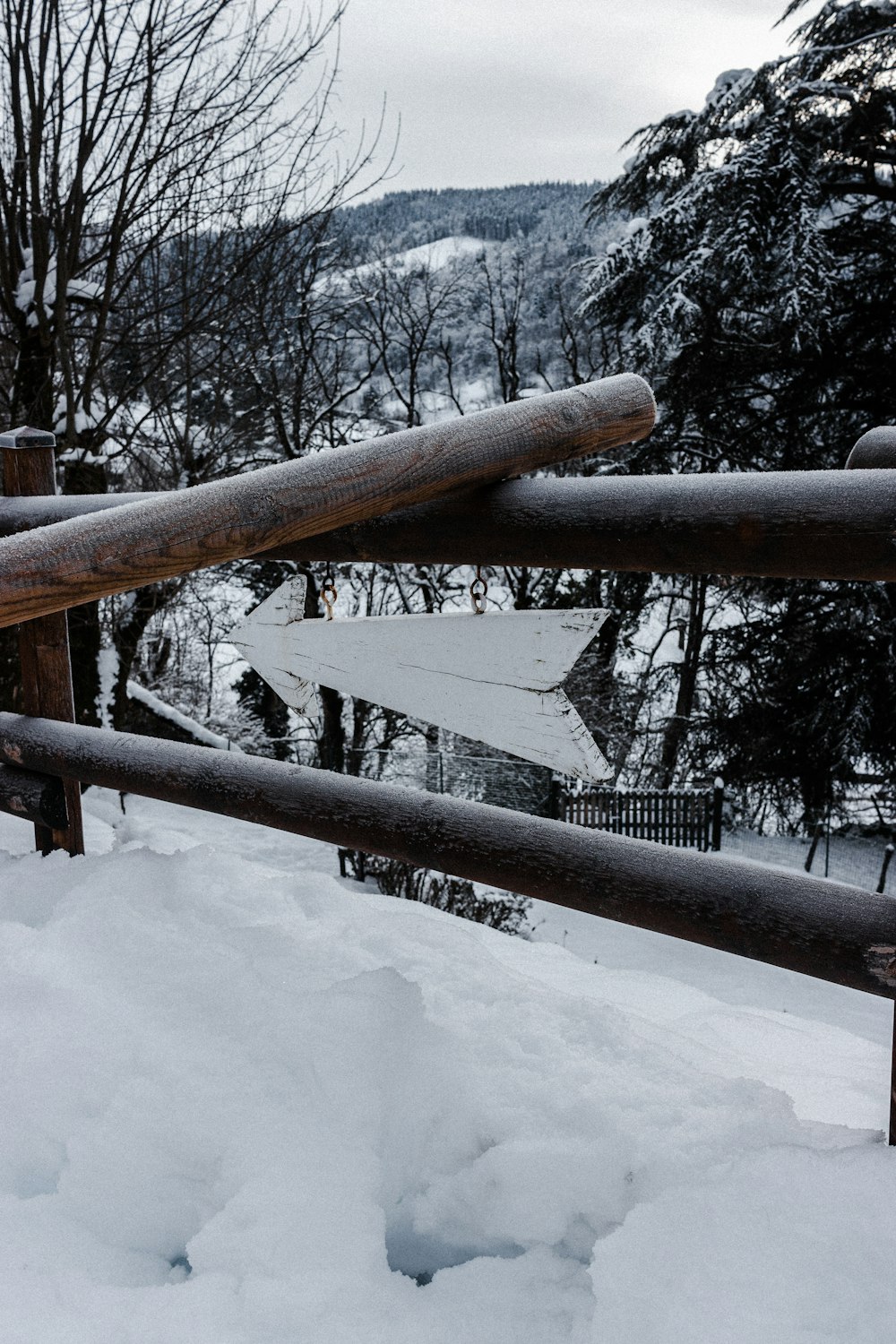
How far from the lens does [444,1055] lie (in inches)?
64.6

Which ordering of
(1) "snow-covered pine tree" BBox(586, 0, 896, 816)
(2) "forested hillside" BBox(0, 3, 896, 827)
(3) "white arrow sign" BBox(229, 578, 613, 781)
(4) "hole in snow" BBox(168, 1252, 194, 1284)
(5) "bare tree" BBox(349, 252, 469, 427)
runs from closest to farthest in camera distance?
(4) "hole in snow" BBox(168, 1252, 194, 1284)
(3) "white arrow sign" BBox(229, 578, 613, 781)
(2) "forested hillside" BBox(0, 3, 896, 827)
(1) "snow-covered pine tree" BBox(586, 0, 896, 816)
(5) "bare tree" BBox(349, 252, 469, 427)

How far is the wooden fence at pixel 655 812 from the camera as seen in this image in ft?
41.1

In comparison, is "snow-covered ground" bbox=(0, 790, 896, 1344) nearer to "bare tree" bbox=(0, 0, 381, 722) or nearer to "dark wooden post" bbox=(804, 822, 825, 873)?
"bare tree" bbox=(0, 0, 381, 722)

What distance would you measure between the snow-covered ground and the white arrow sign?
0.54 m

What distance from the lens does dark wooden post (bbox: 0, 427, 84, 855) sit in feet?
8.63

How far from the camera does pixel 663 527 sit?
5.08ft

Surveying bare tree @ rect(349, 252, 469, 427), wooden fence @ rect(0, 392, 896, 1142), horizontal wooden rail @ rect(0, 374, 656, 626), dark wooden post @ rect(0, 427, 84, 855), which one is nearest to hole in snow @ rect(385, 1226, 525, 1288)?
wooden fence @ rect(0, 392, 896, 1142)

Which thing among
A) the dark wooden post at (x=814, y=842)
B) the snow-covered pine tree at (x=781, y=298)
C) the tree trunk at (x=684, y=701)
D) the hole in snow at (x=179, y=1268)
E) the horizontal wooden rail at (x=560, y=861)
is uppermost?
the snow-covered pine tree at (x=781, y=298)

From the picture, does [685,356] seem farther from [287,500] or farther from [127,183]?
[287,500]

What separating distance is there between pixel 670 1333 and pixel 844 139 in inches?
442

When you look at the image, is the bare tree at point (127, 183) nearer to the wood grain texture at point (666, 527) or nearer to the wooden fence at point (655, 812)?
the wood grain texture at point (666, 527)

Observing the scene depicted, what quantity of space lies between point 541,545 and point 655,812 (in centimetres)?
1142

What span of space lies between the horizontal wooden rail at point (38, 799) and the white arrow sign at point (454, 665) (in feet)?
3.37

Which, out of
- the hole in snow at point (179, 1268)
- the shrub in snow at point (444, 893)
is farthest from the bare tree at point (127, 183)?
the hole in snow at point (179, 1268)
